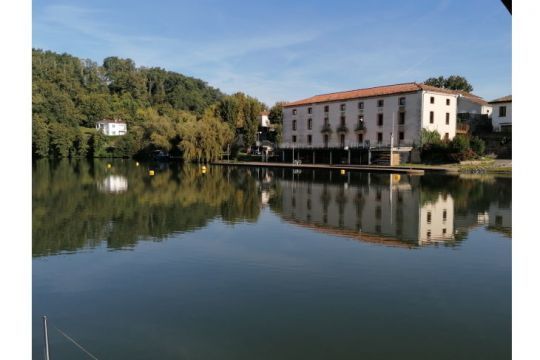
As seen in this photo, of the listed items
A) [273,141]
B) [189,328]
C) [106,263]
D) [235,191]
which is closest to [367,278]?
[189,328]

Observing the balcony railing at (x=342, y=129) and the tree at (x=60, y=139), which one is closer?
the balcony railing at (x=342, y=129)

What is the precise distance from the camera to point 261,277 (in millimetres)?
10438

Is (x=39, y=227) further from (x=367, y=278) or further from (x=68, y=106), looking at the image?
(x=68, y=106)

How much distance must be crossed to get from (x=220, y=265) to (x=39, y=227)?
856cm

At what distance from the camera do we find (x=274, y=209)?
21.9 meters

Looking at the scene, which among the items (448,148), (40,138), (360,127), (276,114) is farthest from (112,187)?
(40,138)

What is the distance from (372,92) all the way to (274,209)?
3498 cm

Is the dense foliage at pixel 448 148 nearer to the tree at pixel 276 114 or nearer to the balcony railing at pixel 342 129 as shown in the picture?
the balcony railing at pixel 342 129

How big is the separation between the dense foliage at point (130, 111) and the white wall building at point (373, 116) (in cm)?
1067

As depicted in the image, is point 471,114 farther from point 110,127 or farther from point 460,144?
point 110,127

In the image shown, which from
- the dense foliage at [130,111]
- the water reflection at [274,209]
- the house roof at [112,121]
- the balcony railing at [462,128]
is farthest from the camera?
the house roof at [112,121]

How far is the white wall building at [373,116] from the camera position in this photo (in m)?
48.0

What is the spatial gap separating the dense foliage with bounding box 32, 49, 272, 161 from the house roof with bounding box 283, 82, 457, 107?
35.5 ft

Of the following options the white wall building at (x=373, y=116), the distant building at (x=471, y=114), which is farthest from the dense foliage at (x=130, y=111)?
the distant building at (x=471, y=114)
